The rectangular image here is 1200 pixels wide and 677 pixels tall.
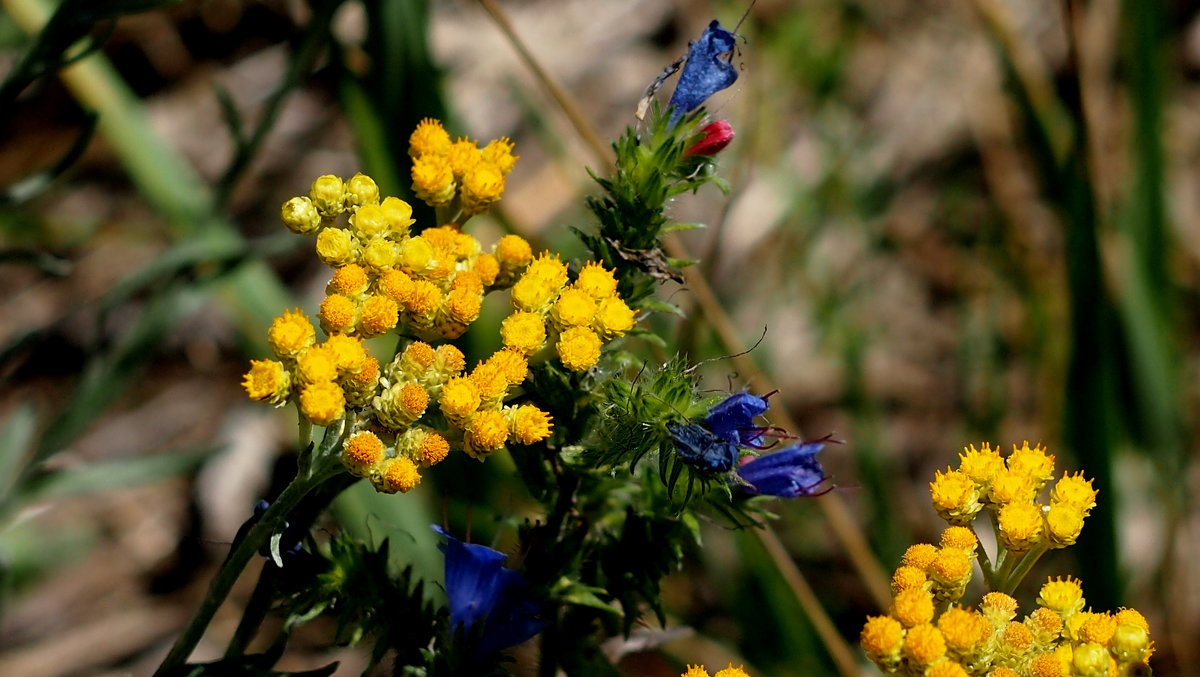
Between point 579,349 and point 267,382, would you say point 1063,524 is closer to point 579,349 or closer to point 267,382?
point 579,349

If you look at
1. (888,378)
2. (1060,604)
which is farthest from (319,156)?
(1060,604)

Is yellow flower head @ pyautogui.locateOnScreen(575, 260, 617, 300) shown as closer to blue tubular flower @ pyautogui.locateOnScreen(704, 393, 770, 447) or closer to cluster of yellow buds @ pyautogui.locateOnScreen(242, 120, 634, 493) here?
cluster of yellow buds @ pyautogui.locateOnScreen(242, 120, 634, 493)

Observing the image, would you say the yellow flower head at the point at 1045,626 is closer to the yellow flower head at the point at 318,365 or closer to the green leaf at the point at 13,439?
the yellow flower head at the point at 318,365

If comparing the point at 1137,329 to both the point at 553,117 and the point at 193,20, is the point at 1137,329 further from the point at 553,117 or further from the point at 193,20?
the point at 193,20

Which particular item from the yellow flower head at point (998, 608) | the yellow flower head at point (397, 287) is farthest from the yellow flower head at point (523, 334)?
the yellow flower head at point (998, 608)

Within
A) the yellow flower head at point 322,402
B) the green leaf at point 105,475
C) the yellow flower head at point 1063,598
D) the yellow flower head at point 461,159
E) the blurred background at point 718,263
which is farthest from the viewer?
the blurred background at point 718,263

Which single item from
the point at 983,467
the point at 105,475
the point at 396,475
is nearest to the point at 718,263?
the point at 105,475

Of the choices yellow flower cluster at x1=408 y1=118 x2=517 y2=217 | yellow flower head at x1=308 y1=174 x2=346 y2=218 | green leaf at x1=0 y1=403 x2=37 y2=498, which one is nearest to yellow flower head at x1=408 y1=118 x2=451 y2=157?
yellow flower cluster at x1=408 y1=118 x2=517 y2=217
